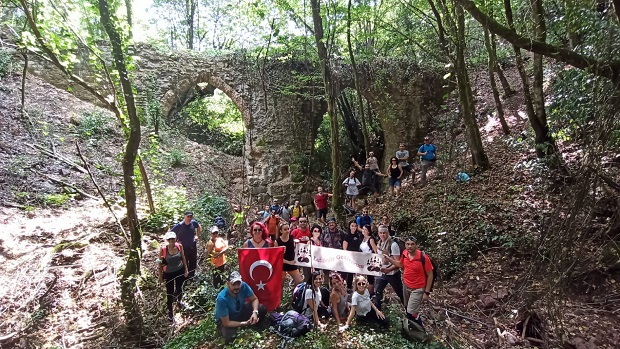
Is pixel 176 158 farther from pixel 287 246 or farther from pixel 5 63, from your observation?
pixel 287 246

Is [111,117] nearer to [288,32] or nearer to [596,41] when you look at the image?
[288,32]

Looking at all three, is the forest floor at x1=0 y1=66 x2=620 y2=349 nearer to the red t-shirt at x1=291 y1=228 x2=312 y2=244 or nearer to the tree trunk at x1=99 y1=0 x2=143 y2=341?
the tree trunk at x1=99 y1=0 x2=143 y2=341

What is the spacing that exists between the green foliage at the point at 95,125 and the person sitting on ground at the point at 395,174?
8456mm

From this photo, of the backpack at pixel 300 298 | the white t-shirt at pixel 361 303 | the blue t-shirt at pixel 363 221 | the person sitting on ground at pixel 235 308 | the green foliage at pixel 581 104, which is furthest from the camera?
the blue t-shirt at pixel 363 221

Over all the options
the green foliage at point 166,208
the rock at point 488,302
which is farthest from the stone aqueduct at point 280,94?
the rock at point 488,302

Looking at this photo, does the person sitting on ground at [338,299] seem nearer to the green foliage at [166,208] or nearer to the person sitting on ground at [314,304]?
the person sitting on ground at [314,304]

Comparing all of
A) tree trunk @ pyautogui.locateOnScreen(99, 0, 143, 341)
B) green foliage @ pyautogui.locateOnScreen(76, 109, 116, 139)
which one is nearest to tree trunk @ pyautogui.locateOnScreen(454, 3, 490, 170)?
tree trunk @ pyautogui.locateOnScreen(99, 0, 143, 341)

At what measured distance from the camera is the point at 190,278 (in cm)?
588

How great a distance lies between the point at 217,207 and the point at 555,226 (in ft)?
24.2

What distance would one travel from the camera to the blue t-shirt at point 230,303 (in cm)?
425

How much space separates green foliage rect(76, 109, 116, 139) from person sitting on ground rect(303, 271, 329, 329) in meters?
8.79

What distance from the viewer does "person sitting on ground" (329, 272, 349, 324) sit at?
454cm

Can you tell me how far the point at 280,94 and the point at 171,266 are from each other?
922 cm

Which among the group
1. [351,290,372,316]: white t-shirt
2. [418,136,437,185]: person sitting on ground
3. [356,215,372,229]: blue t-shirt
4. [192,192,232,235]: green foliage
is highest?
[418,136,437,185]: person sitting on ground
